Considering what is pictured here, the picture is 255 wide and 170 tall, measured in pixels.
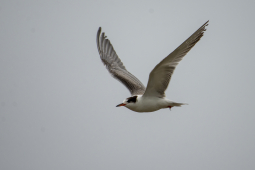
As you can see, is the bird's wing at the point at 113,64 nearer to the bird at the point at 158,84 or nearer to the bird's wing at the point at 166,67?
the bird at the point at 158,84

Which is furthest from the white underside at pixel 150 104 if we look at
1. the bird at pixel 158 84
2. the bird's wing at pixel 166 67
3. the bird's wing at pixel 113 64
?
the bird's wing at pixel 113 64

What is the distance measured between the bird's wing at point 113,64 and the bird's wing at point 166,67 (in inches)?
62.5

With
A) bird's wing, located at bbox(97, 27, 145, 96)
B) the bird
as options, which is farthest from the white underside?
bird's wing, located at bbox(97, 27, 145, 96)

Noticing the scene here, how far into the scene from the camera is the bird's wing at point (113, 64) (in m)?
8.58

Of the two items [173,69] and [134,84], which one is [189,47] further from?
[134,84]

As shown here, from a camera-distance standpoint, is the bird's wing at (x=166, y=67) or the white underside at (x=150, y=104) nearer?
the bird's wing at (x=166, y=67)

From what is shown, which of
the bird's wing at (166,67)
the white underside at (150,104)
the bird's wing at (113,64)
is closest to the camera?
the bird's wing at (166,67)

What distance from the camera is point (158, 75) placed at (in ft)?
21.2

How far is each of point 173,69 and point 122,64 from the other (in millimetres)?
3345

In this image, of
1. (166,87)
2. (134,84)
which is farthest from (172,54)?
(134,84)

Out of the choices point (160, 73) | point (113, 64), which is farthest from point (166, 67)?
point (113, 64)

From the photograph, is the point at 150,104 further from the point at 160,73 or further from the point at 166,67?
the point at 166,67

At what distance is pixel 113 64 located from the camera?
9523mm

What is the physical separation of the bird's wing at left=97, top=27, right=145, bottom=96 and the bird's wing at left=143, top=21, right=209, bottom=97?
5.21 ft
